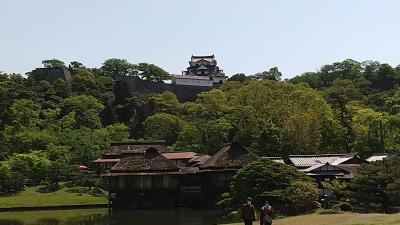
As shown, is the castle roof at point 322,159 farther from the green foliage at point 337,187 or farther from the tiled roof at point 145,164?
the tiled roof at point 145,164

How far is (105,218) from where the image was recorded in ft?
114

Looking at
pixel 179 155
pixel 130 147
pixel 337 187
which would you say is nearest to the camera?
pixel 337 187

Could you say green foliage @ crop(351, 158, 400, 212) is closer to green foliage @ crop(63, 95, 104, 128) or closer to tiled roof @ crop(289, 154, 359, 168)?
tiled roof @ crop(289, 154, 359, 168)

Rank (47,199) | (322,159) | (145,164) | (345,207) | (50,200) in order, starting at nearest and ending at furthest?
(345,207), (322,159), (145,164), (50,200), (47,199)

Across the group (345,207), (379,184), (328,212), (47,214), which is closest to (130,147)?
(47,214)

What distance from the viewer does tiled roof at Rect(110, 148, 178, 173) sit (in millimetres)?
42156

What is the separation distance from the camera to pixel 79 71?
294 feet

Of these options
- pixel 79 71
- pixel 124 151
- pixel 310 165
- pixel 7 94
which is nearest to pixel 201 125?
pixel 124 151

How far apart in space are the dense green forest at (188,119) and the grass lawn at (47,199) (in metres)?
2.48

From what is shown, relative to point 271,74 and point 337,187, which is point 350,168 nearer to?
point 337,187

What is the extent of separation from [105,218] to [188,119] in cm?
3363

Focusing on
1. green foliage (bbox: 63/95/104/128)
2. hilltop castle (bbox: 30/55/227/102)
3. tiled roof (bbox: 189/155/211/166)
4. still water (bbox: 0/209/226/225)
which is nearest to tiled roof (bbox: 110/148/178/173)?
still water (bbox: 0/209/226/225)

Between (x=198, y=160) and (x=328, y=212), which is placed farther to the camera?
(x=198, y=160)

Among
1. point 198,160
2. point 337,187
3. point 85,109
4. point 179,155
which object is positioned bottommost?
point 337,187
